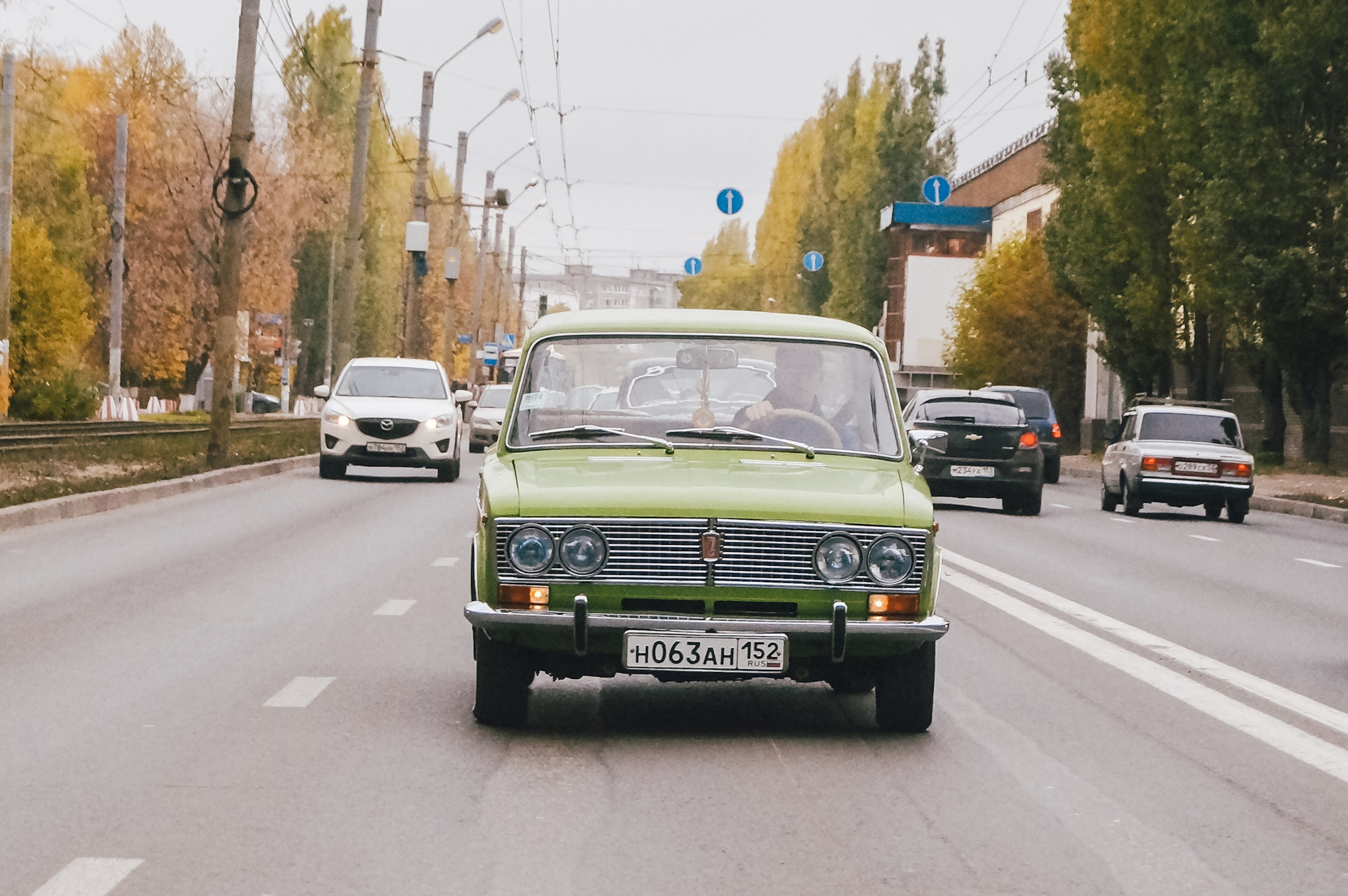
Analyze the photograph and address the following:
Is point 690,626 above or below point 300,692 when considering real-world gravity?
above

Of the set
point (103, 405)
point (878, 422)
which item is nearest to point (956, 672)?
point (878, 422)

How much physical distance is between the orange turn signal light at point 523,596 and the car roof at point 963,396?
63.4 feet

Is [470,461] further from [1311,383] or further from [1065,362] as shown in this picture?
[1065,362]

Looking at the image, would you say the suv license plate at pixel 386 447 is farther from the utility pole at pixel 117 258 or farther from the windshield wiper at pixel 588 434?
the utility pole at pixel 117 258

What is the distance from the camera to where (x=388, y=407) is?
28.6m

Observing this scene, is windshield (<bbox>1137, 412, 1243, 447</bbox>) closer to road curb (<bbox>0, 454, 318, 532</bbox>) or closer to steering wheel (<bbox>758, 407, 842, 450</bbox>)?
road curb (<bbox>0, 454, 318, 532</bbox>)

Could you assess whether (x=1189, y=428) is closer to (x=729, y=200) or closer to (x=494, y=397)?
(x=494, y=397)

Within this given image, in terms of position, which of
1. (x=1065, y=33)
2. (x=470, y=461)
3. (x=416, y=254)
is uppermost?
(x=1065, y=33)

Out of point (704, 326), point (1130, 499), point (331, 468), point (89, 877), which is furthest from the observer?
point (331, 468)

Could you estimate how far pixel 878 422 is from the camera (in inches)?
338

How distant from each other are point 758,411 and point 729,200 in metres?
57.7

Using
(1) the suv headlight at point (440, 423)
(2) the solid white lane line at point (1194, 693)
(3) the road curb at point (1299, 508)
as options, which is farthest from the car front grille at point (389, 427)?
(2) the solid white lane line at point (1194, 693)

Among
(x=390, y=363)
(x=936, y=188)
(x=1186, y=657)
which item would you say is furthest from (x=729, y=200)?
(x=1186, y=657)

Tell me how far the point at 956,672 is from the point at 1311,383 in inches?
1296
